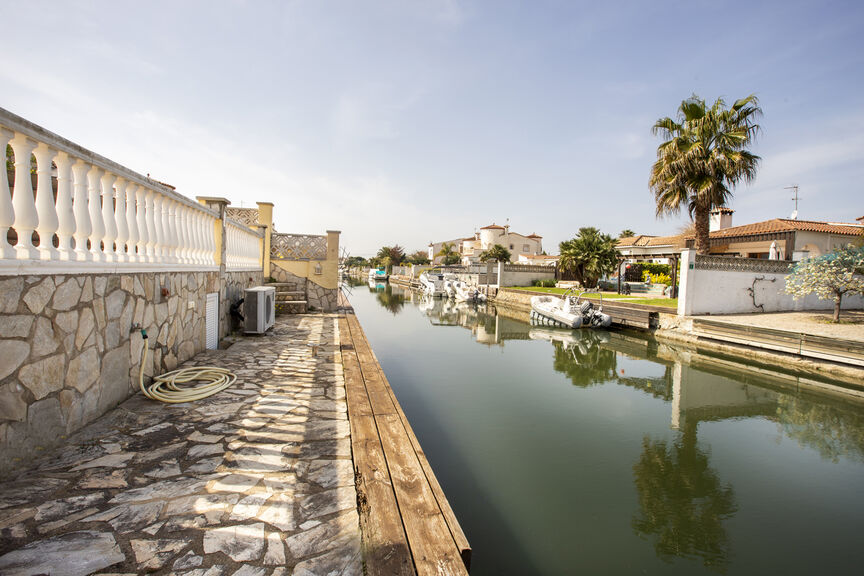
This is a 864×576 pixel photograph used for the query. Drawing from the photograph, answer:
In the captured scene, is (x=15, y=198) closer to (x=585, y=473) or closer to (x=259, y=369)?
(x=259, y=369)

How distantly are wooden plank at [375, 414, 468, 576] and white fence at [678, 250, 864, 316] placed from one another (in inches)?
567

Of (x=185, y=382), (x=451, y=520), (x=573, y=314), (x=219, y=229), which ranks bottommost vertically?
(x=573, y=314)

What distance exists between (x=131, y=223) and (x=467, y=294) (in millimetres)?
25703

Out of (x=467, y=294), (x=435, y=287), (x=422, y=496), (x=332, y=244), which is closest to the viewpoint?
(x=422, y=496)

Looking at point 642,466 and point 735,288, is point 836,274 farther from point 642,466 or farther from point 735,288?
point 642,466

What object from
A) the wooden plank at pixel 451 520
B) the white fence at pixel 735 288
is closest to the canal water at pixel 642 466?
the wooden plank at pixel 451 520

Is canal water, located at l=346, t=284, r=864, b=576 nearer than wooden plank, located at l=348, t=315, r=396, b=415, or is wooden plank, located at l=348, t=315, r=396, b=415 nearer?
canal water, located at l=346, t=284, r=864, b=576

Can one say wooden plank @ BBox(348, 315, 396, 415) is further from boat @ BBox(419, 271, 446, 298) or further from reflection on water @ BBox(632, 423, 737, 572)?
boat @ BBox(419, 271, 446, 298)

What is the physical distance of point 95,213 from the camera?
2.89 m

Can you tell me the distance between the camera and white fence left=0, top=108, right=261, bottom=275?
2213mm

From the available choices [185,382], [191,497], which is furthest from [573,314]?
[191,497]

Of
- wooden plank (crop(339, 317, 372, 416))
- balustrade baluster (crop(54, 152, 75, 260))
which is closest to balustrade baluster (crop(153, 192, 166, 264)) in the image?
balustrade baluster (crop(54, 152, 75, 260))

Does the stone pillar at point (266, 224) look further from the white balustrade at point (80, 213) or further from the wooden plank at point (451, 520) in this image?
the wooden plank at point (451, 520)

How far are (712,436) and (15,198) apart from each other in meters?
8.32
